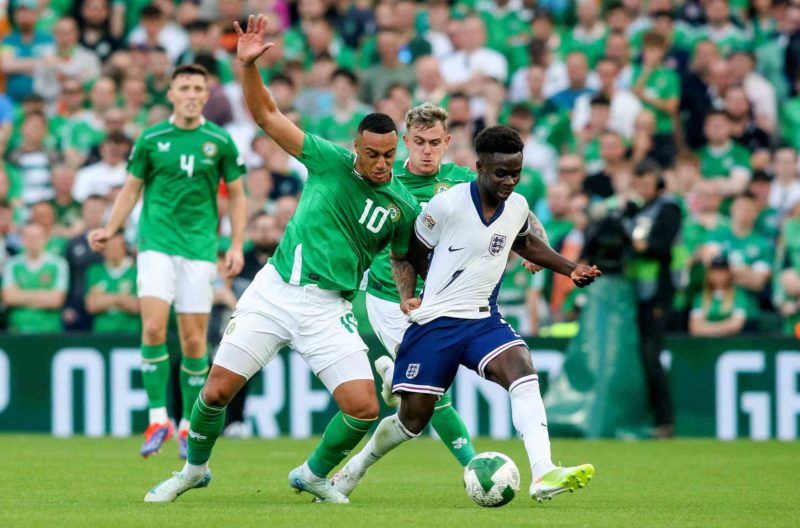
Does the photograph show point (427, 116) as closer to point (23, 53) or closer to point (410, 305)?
point (410, 305)

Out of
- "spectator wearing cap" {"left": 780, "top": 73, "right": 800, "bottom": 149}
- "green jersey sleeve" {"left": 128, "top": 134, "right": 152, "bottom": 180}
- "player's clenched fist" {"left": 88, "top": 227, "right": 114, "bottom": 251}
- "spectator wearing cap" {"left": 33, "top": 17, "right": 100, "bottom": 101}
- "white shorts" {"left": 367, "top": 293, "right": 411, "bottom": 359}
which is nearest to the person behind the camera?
"white shorts" {"left": 367, "top": 293, "right": 411, "bottom": 359}

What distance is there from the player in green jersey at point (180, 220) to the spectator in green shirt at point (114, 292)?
12.4 feet

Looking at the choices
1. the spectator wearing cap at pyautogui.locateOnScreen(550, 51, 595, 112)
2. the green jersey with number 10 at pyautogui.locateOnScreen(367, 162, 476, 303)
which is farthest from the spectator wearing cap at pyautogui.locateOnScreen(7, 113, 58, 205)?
the green jersey with number 10 at pyautogui.locateOnScreen(367, 162, 476, 303)

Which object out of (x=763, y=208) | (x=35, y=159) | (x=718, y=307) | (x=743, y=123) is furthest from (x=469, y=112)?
(x=35, y=159)

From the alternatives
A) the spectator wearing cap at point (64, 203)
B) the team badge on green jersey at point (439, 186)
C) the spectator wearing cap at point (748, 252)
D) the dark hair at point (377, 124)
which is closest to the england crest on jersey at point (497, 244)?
the dark hair at point (377, 124)

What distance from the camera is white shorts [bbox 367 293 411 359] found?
32.6ft

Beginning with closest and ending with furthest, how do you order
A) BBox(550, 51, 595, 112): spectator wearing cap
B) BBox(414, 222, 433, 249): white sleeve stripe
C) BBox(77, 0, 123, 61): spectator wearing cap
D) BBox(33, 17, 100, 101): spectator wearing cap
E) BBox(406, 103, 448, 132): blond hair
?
BBox(414, 222, 433, 249): white sleeve stripe < BBox(406, 103, 448, 132): blond hair < BBox(550, 51, 595, 112): spectator wearing cap < BBox(33, 17, 100, 101): spectator wearing cap < BBox(77, 0, 123, 61): spectator wearing cap

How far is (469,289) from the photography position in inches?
333

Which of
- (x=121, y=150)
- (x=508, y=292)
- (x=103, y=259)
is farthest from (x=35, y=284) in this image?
(x=508, y=292)

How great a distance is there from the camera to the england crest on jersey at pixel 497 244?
8422 millimetres

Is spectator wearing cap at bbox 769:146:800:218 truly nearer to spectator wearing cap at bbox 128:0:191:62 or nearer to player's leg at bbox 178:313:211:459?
player's leg at bbox 178:313:211:459

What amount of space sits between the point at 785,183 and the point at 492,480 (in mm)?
9841

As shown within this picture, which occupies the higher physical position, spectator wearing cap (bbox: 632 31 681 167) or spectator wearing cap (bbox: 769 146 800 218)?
spectator wearing cap (bbox: 632 31 681 167)

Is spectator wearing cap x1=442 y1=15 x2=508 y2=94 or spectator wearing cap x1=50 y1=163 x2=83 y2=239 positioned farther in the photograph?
spectator wearing cap x1=442 y1=15 x2=508 y2=94
